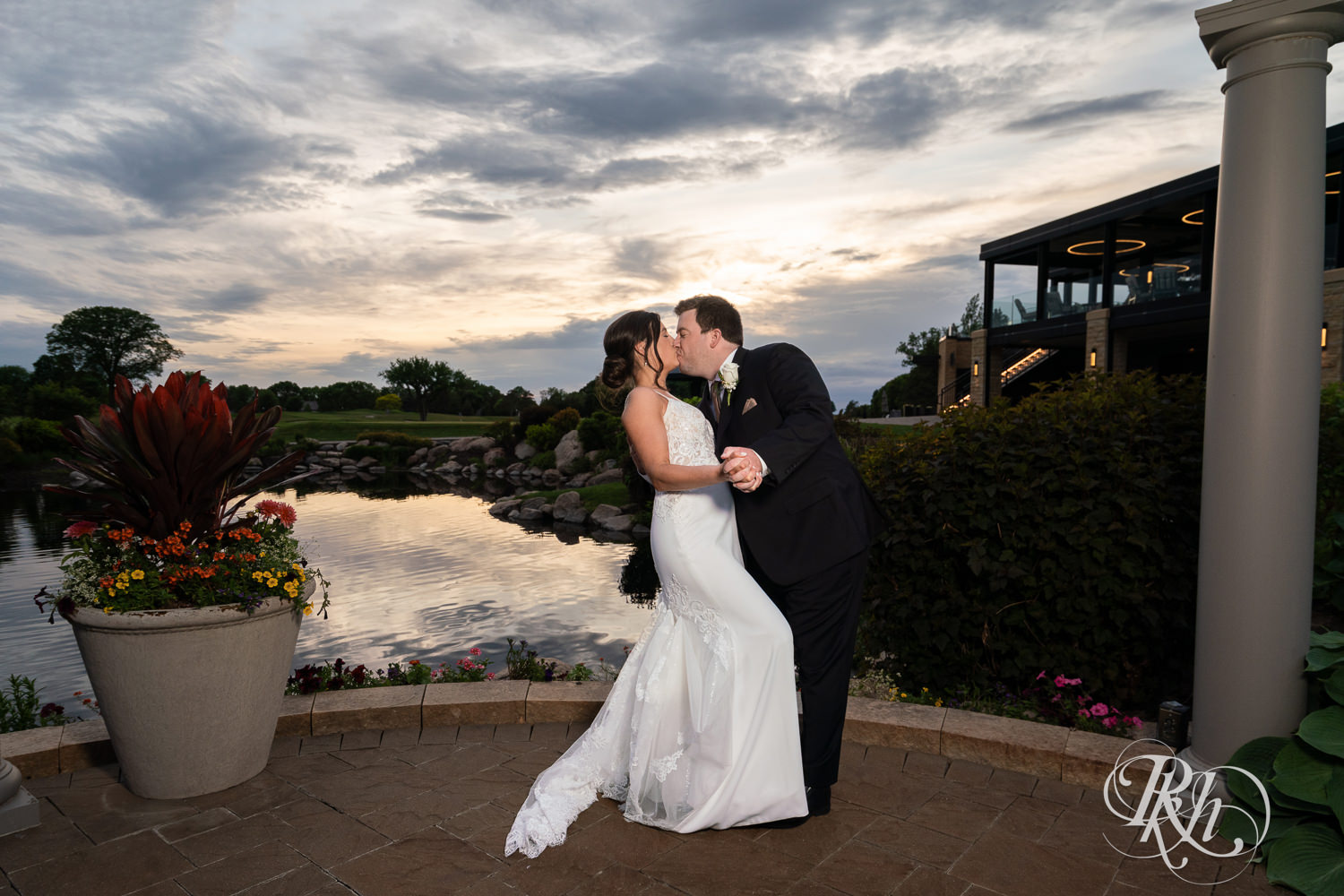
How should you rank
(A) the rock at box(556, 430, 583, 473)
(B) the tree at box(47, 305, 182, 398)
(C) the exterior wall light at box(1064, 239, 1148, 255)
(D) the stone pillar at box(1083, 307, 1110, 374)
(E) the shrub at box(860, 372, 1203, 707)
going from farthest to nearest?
(B) the tree at box(47, 305, 182, 398)
(A) the rock at box(556, 430, 583, 473)
(C) the exterior wall light at box(1064, 239, 1148, 255)
(D) the stone pillar at box(1083, 307, 1110, 374)
(E) the shrub at box(860, 372, 1203, 707)

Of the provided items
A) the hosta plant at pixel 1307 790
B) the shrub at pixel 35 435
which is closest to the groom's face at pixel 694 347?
the hosta plant at pixel 1307 790

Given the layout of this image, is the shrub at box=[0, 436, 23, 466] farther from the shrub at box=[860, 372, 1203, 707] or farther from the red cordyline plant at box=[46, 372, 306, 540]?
the shrub at box=[860, 372, 1203, 707]

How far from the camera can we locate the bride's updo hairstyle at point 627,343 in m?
3.18

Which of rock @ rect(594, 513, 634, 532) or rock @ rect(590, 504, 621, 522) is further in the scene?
rock @ rect(590, 504, 621, 522)

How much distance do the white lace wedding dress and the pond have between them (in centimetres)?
166

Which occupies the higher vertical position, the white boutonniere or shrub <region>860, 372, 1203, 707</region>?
the white boutonniere

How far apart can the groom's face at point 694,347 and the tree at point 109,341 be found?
6187 centimetres

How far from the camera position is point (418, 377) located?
230 feet

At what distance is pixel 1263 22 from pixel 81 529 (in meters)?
5.06

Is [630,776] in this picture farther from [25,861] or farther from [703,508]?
[25,861]

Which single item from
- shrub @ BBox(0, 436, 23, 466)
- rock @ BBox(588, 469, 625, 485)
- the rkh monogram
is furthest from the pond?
shrub @ BBox(0, 436, 23, 466)

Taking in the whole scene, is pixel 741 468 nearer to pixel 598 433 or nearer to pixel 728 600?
pixel 728 600

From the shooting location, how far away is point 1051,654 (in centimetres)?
396

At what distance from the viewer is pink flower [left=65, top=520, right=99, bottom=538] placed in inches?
122
